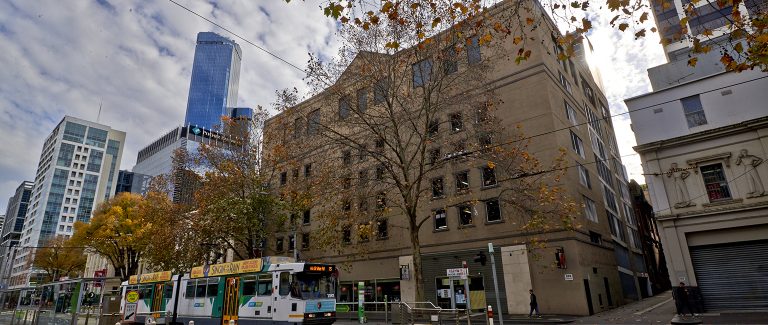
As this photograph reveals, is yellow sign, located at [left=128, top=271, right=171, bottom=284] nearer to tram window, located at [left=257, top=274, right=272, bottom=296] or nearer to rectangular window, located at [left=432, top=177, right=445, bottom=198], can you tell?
tram window, located at [left=257, top=274, right=272, bottom=296]

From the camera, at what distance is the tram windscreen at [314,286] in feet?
58.2

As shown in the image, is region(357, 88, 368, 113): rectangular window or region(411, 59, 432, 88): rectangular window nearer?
region(411, 59, 432, 88): rectangular window

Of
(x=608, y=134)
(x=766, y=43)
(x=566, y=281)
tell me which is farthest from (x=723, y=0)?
(x=608, y=134)

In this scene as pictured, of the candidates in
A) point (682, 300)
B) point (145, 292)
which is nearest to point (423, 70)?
point (682, 300)

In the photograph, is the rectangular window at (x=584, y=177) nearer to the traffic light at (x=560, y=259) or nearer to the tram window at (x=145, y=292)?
the traffic light at (x=560, y=259)

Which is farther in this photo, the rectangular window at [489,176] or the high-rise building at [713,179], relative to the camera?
the rectangular window at [489,176]

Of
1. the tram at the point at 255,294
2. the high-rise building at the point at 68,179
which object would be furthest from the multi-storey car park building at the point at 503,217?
the high-rise building at the point at 68,179

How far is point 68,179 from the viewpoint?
391 ft

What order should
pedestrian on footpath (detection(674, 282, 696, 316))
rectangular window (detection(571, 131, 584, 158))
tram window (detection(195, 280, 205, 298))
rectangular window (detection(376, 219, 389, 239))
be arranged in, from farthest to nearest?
1. rectangular window (detection(376, 219, 389, 239))
2. rectangular window (detection(571, 131, 584, 158))
3. tram window (detection(195, 280, 205, 298))
4. pedestrian on footpath (detection(674, 282, 696, 316))

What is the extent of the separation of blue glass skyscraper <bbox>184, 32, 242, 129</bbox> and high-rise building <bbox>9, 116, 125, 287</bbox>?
54.3 metres

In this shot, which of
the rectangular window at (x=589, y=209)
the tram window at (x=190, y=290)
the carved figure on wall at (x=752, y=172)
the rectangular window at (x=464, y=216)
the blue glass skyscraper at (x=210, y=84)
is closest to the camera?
the carved figure on wall at (x=752, y=172)

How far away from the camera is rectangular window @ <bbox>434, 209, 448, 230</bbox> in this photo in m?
28.5

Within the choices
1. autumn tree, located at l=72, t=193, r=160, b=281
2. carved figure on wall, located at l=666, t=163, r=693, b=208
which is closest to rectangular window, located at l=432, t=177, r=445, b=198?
carved figure on wall, located at l=666, t=163, r=693, b=208

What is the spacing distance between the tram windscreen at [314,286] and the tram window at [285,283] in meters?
0.27
